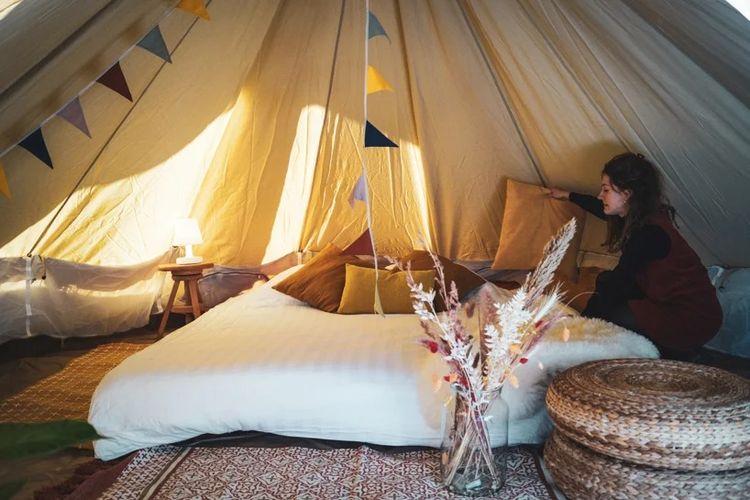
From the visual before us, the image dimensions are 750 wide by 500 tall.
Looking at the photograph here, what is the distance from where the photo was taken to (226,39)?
9.20 ft

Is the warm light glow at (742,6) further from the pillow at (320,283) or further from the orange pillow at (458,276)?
the pillow at (320,283)

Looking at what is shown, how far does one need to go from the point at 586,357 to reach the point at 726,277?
1647mm

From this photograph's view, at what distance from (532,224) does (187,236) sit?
2.14m

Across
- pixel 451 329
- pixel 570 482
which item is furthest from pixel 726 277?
pixel 451 329

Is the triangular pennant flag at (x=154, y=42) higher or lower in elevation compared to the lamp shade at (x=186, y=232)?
higher

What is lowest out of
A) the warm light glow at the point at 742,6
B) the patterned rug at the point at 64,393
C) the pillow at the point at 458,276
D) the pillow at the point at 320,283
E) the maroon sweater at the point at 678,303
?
the patterned rug at the point at 64,393

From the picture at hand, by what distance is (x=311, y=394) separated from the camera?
2125mm

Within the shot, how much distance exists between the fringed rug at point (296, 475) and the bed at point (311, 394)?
0.06m

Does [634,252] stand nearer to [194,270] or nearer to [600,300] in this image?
[600,300]

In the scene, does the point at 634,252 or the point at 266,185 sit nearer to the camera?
the point at 634,252

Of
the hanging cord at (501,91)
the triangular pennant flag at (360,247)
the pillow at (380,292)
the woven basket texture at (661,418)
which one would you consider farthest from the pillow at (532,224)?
the woven basket texture at (661,418)

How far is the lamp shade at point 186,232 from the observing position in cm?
389

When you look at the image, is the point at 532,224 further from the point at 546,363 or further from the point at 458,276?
the point at 546,363

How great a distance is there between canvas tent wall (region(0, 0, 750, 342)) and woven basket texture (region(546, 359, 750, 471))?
1.07 metres
